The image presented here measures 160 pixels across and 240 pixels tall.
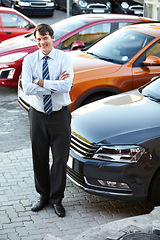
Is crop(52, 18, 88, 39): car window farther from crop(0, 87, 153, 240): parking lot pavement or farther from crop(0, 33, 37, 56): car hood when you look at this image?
crop(0, 87, 153, 240): parking lot pavement

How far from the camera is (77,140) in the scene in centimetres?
499

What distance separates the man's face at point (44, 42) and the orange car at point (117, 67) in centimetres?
243

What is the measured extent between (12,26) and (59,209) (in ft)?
28.3

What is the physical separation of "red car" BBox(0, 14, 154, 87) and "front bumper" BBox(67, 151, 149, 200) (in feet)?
14.6

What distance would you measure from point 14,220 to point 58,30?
229 inches

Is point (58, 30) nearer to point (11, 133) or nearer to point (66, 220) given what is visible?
point (11, 133)

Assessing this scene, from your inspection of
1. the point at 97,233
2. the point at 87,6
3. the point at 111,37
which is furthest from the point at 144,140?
the point at 87,6

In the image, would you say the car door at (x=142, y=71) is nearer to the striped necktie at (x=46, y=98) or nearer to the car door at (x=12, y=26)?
the striped necktie at (x=46, y=98)

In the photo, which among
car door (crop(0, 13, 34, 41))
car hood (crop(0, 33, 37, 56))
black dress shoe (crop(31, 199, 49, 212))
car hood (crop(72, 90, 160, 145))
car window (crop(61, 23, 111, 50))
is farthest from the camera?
car door (crop(0, 13, 34, 41))

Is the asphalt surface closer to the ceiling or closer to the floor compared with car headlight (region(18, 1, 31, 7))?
closer to the ceiling

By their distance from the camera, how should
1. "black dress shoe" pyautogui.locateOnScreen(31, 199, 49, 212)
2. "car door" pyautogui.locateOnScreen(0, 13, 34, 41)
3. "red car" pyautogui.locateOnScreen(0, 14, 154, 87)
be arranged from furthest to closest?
"car door" pyautogui.locateOnScreen(0, 13, 34, 41) < "red car" pyautogui.locateOnScreen(0, 14, 154, 87) < "black dress shoe" pyautogui.locateOnScreen(31, 199, 49, 212)

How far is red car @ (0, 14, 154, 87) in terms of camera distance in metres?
8.98

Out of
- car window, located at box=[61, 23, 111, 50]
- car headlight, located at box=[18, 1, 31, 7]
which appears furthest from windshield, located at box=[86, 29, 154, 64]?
car headlight, located at box=[18, 1, 31, 7]

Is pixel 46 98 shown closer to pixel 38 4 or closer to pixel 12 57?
pixel 12 57
